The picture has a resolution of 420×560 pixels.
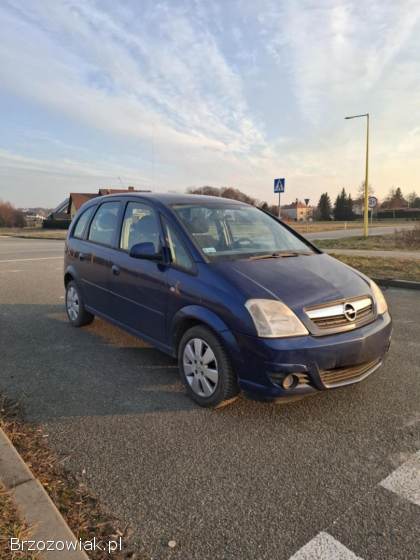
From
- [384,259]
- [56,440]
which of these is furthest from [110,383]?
[384,259]

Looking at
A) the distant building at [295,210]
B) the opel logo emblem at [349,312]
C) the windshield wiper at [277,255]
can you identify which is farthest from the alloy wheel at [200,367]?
the distant building at [295,210]

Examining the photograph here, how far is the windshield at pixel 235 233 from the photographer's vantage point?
358 cm

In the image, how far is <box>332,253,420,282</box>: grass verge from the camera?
8727 millimetres

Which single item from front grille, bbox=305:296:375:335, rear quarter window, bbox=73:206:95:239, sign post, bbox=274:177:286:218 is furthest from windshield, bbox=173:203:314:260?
sign post, bbox=274:177:286:218

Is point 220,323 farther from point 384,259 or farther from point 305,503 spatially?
point 384,259

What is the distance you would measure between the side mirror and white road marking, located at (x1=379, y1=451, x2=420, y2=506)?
2.36 meters

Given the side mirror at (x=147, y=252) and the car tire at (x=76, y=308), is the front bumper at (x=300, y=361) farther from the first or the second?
the car tire at (x=76, y=308)

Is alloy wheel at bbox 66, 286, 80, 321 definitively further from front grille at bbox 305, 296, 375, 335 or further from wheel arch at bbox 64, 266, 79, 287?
front grille at bbox 305, 296, 375, 335

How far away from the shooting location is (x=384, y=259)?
1107 cm

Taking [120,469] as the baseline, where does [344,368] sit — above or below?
above

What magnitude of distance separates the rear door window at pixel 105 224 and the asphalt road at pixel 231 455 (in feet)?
4.40

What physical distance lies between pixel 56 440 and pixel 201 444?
99cm

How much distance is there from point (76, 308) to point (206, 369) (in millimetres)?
2862

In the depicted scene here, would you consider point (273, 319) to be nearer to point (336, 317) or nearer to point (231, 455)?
point (336, 317)
